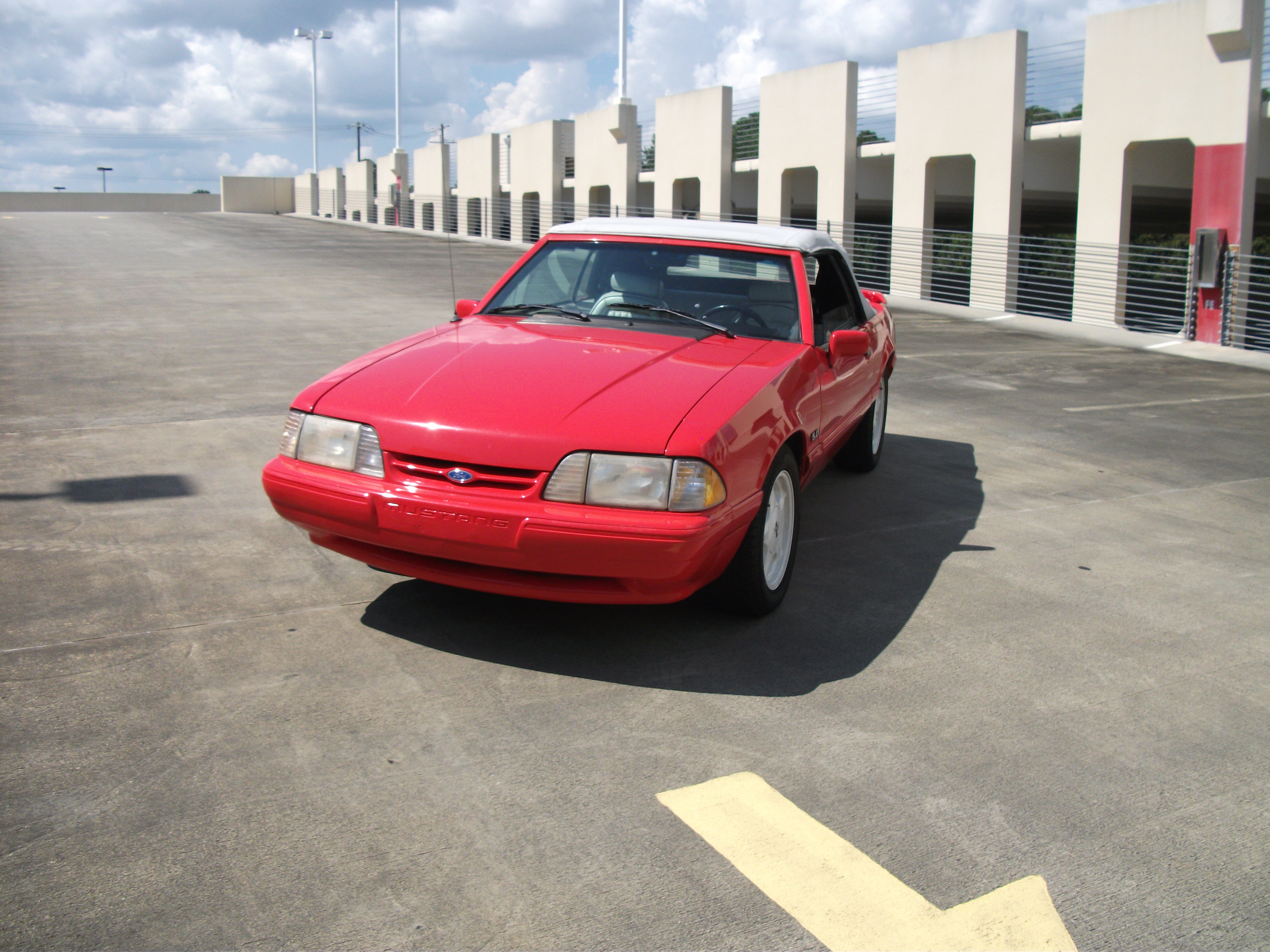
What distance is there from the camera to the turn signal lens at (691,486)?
12.0ft

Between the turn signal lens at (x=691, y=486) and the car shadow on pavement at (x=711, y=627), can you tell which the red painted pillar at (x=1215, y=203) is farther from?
the turn signal lens at (x=691, y=486)

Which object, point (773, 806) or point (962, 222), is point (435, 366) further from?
point (962, 222)

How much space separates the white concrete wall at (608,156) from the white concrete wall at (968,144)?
10812 millimetres

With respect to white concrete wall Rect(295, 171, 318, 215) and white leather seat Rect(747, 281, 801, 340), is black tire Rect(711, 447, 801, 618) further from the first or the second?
white concrete wall Rect(295, 171, 318, 215)

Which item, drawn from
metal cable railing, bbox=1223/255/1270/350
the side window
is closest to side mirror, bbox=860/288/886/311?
the side window

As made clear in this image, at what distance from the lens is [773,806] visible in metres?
2.99

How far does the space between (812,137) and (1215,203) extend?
10.1 metres

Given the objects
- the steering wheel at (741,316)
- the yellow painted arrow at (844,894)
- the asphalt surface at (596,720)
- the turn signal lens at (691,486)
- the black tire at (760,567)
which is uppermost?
the steering wheel at (741,316)

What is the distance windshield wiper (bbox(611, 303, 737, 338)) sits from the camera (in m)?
4.87

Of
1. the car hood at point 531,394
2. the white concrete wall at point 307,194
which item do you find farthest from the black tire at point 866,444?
the white concrete wall at point 307,194

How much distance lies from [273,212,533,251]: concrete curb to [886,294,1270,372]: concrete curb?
13.5 meters

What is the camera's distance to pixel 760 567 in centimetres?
414

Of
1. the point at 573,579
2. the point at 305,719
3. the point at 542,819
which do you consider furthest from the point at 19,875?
the point at 573,579

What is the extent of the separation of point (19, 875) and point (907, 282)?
2249 cm
